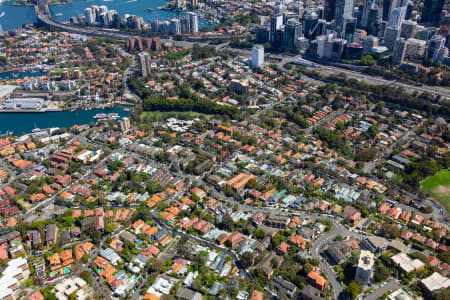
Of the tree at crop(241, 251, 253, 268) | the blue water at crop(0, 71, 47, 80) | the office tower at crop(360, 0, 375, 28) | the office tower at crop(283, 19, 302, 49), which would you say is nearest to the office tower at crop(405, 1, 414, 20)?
the office tower at crop(360, 0, 375, 28)

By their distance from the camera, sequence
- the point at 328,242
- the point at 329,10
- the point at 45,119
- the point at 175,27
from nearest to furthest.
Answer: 1. the point at 328,242
2. the point at 45,119
3. the point at 329,10
4. the point at 175,27

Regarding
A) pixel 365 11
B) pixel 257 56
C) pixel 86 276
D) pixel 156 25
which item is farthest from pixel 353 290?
pixel 156 25

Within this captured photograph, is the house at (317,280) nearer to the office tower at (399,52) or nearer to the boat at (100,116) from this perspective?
the boat at (100,116)

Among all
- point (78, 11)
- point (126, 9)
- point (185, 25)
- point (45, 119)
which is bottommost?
point (45, 119)

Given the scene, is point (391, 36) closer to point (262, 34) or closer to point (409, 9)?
point (409, 9)

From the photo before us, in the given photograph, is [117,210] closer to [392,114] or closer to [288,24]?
[392,114]

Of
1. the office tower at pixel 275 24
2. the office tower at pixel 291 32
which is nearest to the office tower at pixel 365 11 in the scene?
the office tower at pixel 291 32
